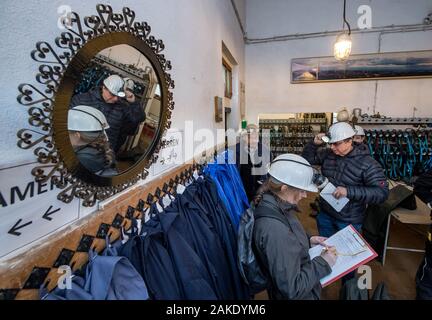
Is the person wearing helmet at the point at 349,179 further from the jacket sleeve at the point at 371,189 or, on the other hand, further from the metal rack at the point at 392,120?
the metal rack at the point at 392,120

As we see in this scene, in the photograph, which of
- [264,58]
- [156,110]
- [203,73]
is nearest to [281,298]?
[156,110]

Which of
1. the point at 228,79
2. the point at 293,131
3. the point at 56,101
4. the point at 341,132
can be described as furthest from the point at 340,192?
the point at 293,131

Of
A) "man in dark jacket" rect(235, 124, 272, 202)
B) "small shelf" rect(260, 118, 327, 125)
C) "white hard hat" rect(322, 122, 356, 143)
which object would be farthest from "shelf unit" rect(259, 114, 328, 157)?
"white hard hat" rect(322, 122, 356, 143)

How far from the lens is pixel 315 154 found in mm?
2713

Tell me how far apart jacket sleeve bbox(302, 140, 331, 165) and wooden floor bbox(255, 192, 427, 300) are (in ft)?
4.34

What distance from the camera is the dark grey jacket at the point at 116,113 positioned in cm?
76

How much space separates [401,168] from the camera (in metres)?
4.68

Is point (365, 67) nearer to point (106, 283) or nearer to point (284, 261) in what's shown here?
point (284, 261)

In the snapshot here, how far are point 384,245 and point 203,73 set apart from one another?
287cm

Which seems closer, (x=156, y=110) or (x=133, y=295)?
(x=133, y=295)

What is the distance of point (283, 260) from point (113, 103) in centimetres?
99

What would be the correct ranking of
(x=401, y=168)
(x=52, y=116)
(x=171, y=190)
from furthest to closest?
1. (x=401, y=168)
2. (x=171, y=190)
3. (x=52, y=116)

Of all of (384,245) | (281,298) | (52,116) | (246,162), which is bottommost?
(384,245)

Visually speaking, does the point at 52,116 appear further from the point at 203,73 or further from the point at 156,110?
the point at 203,73
